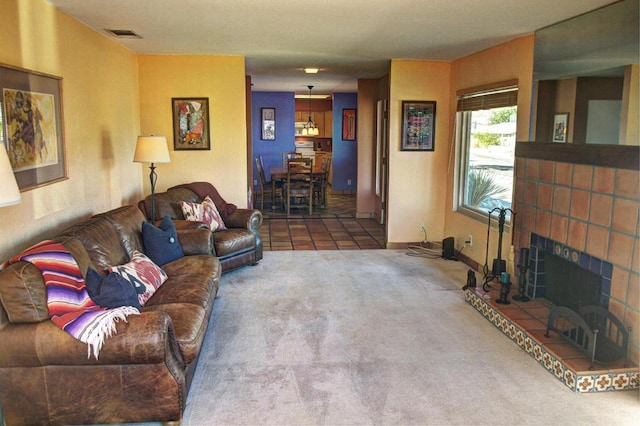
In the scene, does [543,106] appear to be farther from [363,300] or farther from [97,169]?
[97,169]

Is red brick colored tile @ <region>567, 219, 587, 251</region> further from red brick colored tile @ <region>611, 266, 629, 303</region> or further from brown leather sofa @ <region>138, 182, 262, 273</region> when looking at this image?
brown leather sofa @ <region>138, 182, 262, 273</region>

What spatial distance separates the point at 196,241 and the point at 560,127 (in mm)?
Result: 3063

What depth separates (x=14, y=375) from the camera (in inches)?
93.8

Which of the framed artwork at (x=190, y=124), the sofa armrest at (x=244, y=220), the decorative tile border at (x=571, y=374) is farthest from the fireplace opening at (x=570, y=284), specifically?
the framed artwork at (x=190, y=124)

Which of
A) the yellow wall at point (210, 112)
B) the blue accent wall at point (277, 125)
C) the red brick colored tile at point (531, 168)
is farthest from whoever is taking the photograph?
the blue accent wall at point (277, 125)

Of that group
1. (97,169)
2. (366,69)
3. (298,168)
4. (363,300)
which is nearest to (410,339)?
(363,300)

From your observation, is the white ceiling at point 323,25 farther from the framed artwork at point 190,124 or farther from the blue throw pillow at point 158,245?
the blue throw pillow at point 158,245

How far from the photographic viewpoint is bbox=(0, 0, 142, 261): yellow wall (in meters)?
3.07

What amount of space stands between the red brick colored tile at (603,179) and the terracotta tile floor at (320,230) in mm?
3426

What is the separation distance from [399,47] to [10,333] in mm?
4301

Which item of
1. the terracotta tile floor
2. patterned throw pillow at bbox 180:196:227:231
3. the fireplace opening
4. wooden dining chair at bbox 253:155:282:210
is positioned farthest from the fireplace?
wooden dining chair at bbox 253:155:282:210

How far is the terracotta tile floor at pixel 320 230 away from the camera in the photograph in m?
6.62

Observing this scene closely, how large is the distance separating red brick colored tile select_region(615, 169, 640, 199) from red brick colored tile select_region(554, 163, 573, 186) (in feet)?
1.74

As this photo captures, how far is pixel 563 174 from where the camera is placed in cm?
379
